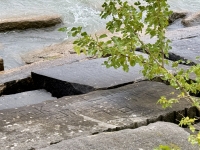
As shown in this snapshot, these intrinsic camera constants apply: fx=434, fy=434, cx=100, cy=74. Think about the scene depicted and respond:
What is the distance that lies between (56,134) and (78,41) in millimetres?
485

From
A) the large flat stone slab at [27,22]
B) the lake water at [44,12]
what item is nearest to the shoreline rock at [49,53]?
the lake water at [44,12]

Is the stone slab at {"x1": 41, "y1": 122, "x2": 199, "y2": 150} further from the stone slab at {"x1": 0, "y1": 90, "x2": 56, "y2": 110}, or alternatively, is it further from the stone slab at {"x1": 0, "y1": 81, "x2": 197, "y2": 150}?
the stone slab at {"x1": 0, "y1": 90, "x2": 56, "y2": 110}

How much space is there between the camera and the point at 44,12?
25.5 feet

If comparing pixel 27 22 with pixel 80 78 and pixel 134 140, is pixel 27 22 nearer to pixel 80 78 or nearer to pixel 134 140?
pixel 80 78

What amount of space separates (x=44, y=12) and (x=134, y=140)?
603 cm

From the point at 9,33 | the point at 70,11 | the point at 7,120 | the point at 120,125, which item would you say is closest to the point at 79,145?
the point at 120,125

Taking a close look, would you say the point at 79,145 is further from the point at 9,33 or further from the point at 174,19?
the point at 174,19

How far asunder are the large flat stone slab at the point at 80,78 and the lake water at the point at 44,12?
6.80 ft

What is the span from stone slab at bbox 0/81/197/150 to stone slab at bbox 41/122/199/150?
0.11 m

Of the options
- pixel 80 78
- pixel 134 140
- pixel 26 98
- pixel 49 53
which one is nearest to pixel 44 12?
pixel 49 53

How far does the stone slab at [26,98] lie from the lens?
3133 millimetres

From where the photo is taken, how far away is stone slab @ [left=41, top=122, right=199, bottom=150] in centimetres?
195

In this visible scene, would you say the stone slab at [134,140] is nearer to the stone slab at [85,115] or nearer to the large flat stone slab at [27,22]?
the stone slab at [85,115]

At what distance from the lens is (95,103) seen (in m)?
2.55
